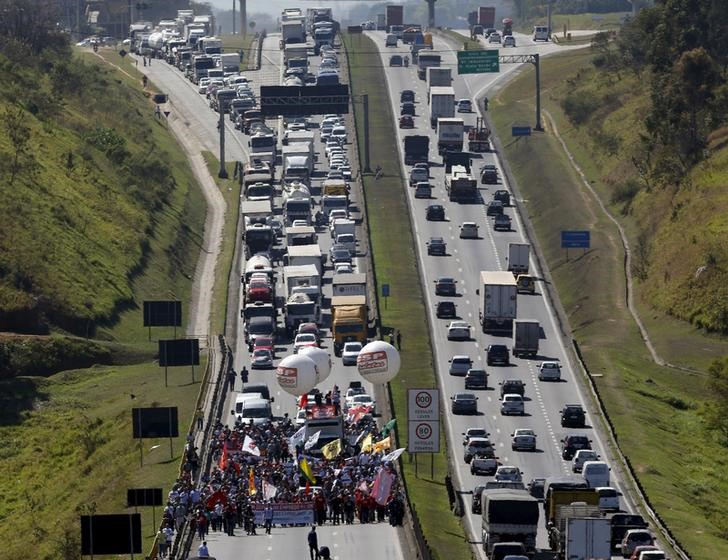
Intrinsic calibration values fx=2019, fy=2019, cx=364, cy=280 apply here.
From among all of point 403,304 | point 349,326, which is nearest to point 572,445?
point 349,326

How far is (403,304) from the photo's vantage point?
124938mm

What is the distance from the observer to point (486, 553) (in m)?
72.0

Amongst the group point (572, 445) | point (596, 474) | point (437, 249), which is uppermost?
point (437, 249)

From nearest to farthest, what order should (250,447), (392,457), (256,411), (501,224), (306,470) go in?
(306,470), (392,457), (250,447), (256,411), (501,224)

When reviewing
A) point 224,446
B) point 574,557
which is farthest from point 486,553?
point 224,446

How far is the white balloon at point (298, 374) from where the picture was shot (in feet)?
275

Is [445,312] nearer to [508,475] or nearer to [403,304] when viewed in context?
[403,304]

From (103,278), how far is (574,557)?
218ft

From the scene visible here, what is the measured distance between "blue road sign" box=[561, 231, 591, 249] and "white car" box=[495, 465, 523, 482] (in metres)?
56.5

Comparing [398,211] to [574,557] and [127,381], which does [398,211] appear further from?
[574,557]

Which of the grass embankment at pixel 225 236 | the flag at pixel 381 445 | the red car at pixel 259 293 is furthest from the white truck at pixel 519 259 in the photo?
the flag at pixel 381 445

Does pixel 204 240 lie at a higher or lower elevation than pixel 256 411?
higher

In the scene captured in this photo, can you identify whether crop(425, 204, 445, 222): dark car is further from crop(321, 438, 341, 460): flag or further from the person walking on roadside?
the person walking on roadside

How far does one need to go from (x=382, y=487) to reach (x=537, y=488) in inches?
422
